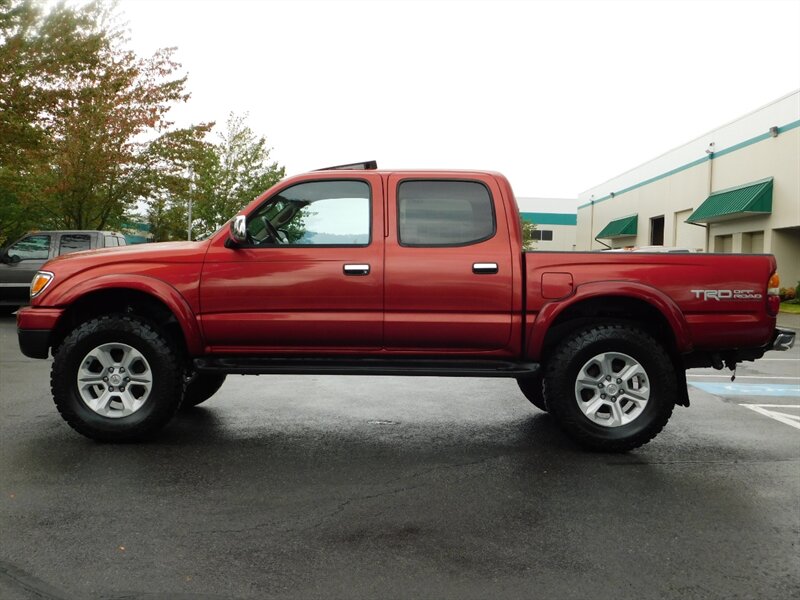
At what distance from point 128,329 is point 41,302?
765mm

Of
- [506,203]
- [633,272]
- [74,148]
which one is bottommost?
[633,272]

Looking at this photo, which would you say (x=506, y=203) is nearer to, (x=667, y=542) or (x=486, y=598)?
(x=667, y=542)

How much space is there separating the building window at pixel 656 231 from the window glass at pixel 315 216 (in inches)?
1427

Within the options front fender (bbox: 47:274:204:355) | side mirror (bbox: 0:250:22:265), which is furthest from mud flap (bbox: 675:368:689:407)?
side mirror (bbox: 0:250:22:265)

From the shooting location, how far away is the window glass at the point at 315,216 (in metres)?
6.02

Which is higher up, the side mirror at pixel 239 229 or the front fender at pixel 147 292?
the side mirror at pixel 239 229

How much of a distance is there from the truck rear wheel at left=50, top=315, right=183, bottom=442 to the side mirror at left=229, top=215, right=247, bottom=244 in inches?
38.1

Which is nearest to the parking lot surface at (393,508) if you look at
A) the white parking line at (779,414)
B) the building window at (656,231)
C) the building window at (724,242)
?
the white parking line at (779,414)

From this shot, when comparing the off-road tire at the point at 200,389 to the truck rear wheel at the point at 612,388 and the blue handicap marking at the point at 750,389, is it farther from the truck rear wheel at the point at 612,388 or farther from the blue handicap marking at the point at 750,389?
the blue handicap marking at the point at 750,389

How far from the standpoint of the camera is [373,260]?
5.86 metres

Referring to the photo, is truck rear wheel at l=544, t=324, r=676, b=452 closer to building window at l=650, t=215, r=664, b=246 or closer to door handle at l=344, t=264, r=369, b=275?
door handle at l=344, t=264, r=369, b=275

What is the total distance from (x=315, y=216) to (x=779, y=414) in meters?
4.86

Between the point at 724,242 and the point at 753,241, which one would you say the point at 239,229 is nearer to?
the point at 753,241

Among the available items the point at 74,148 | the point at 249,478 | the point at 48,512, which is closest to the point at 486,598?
the point at 249,478
